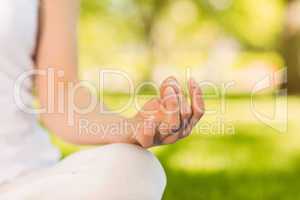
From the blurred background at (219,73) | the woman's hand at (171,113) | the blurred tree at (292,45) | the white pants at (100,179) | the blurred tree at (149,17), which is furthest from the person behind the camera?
the blurred tree at (149,17)

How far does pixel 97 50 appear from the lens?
21.5m

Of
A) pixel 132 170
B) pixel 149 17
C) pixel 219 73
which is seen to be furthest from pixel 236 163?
pixel 219 73

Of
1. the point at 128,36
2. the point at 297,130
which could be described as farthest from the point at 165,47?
the point at 297,130

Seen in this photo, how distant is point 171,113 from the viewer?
1664 millimetres

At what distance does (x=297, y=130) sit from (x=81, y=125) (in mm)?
4591

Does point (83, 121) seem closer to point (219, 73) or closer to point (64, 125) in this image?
point (64, 125)

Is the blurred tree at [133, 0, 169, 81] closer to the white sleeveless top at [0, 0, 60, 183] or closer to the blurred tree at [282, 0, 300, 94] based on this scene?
the blurred tree at [282, 0, 300, 94]

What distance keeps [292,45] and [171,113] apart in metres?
12.0

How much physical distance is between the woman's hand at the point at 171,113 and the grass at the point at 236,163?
177 cm

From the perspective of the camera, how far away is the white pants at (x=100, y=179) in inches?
69.9

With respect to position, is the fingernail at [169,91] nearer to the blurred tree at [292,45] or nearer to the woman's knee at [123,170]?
the woman's knee at [123,170]

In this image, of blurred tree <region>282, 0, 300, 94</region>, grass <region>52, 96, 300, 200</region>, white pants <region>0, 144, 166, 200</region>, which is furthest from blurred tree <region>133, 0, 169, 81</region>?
white pants <region>0, 144, 166, 200</region>

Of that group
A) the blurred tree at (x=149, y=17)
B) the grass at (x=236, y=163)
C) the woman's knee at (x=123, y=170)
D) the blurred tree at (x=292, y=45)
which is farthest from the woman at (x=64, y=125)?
the blurred tree at (x=149, y=17)

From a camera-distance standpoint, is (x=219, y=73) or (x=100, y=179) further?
(x=219, y=73)
